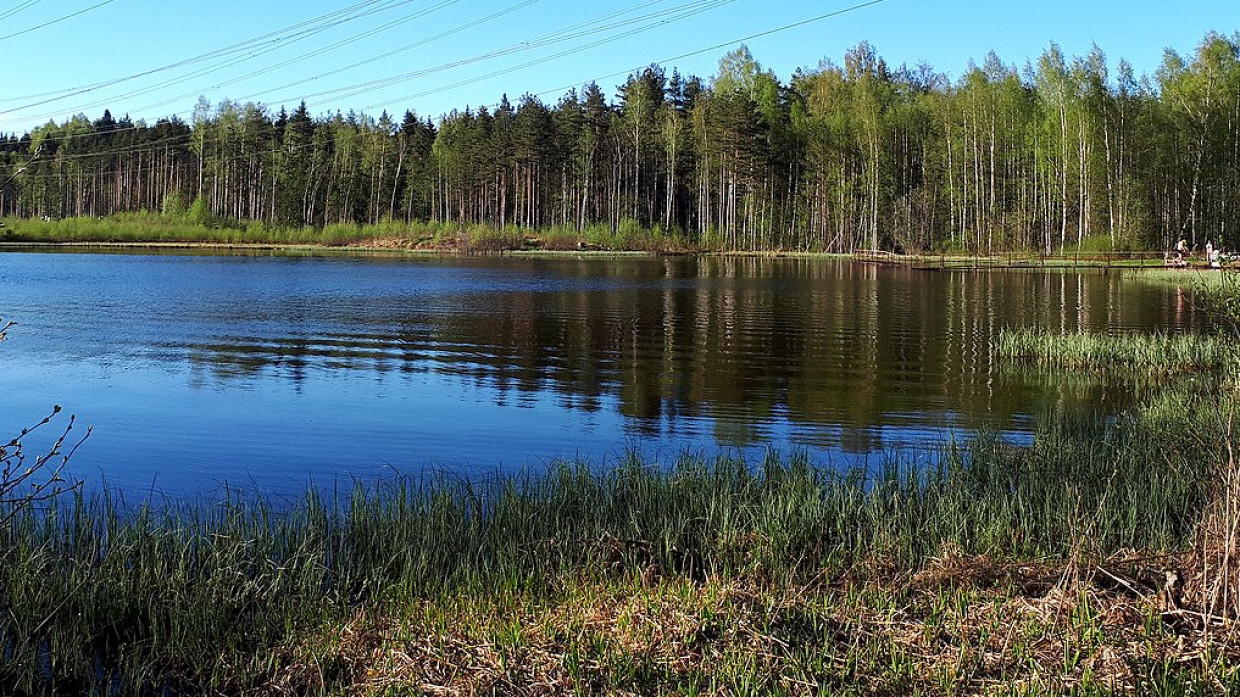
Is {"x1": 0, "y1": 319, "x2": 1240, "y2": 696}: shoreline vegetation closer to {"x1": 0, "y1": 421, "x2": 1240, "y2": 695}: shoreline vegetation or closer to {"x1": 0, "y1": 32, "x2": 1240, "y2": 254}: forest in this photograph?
{"x1": 0, "y1": 421, "x2": 1240, "y2": 695}: shoreline vegetation

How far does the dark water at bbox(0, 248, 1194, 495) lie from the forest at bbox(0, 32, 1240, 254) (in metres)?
23.7

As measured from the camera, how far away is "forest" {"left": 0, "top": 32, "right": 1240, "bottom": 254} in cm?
6519

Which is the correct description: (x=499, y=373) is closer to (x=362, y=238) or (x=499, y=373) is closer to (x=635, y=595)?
(x=635, y=595)

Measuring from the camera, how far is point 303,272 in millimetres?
54125

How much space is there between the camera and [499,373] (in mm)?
19922

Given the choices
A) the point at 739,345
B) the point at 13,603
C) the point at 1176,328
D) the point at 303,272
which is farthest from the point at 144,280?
the point at 13,603

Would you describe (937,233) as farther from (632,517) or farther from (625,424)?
(632,517)

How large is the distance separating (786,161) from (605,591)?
273 feet

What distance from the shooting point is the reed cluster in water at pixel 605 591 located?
5.02 metres

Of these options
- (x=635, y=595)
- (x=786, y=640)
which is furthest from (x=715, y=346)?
(x=786, y=640)

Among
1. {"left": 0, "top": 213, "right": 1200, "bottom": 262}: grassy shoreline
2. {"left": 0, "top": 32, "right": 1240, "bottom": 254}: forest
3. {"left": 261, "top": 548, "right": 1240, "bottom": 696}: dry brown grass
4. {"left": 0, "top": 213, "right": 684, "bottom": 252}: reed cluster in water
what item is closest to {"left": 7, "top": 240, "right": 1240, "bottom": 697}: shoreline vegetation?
{"left": 261, "top": 548, "right": 1240, "bottom": 696}: dry brown grass

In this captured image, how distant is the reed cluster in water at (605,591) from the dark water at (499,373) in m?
3.47

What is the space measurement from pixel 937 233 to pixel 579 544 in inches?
3064

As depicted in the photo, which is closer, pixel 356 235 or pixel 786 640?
pixel 786 640
